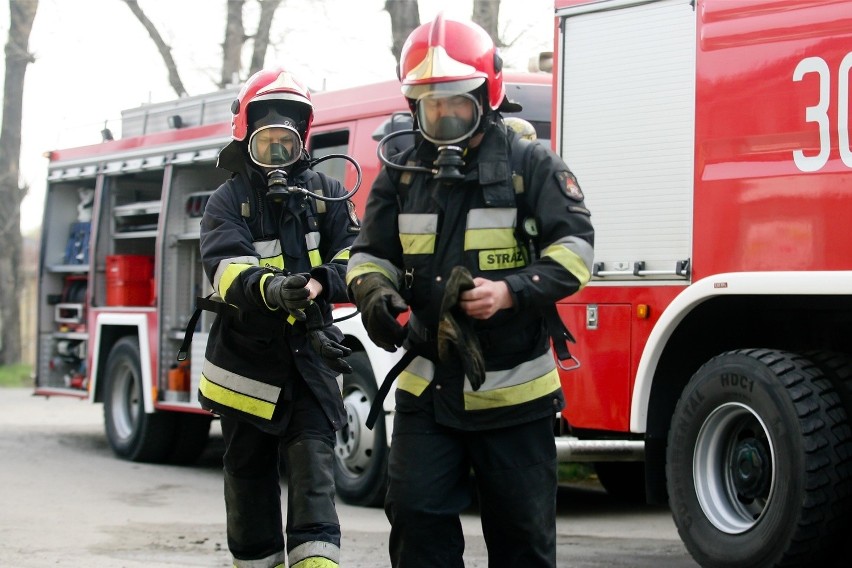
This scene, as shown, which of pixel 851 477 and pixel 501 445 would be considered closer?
pixel 501 445

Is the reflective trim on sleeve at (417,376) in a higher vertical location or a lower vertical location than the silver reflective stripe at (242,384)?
higher

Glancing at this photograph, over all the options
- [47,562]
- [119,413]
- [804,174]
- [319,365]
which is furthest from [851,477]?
[119,413]

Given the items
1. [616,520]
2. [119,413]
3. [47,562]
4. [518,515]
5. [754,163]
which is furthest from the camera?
[119,413]

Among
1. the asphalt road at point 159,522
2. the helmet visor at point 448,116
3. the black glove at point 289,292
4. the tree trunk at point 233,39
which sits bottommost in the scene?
the asphalt road at point 159,522

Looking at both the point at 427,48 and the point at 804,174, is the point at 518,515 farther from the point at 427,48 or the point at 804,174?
the point at 804,174

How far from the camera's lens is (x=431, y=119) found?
→ 4.00 metres

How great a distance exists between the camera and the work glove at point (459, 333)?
148 inches

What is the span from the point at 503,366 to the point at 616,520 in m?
4.79

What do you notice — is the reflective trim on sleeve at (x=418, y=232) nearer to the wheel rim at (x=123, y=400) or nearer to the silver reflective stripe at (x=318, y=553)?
the silver reflective stripe at (x=318, y=553)

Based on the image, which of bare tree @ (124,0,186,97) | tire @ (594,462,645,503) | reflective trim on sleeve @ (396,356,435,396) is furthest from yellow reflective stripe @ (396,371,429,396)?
bare tree @ (124,0,186,97)

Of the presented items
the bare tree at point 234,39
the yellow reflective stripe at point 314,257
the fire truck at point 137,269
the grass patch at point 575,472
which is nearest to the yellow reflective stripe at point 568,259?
the yellow reflective stripe at point 314,257

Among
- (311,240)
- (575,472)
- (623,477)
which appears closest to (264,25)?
(575,472)

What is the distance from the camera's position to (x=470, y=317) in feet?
12.7

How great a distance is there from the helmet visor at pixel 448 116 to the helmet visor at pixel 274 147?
117 cm
